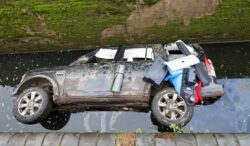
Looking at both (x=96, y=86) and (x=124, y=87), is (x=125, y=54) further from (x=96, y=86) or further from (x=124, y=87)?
(x=96, y=86)

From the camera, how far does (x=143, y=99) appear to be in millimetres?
8102

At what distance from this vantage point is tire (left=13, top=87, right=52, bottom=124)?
27.0 feet

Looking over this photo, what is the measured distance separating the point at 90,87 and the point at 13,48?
12.8 ft

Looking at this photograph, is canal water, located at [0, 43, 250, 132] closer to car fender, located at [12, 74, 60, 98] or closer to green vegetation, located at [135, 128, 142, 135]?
green vegetation, located at [135, 128, 142, 135]

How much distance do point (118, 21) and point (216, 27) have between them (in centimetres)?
266

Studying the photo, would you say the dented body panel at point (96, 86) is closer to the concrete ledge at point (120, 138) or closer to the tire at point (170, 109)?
the tire at point (170, 109)

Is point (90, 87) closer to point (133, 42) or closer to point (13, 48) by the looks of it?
point (133, 42)

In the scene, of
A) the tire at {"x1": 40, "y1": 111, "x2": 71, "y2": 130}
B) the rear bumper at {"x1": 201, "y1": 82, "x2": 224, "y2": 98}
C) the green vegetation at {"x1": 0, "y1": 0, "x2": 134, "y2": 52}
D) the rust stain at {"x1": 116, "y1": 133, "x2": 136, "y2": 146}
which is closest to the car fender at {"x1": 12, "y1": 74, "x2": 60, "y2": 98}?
the tire at {"x1": 40, "y1": 111, "x2": 71, "y2": 130}

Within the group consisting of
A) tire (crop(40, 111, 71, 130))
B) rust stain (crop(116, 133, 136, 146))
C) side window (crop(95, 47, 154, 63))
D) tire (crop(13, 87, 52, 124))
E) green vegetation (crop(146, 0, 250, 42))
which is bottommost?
tire (crop(40, 111, 71, 130))

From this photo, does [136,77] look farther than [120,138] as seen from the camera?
Yes

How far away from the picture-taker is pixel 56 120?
8.72 m

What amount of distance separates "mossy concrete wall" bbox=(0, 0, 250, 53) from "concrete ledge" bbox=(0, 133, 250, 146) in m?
3.83

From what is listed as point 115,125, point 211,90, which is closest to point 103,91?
point 115,125

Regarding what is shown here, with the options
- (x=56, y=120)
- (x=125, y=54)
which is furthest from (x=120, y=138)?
(x=125, y=54)
